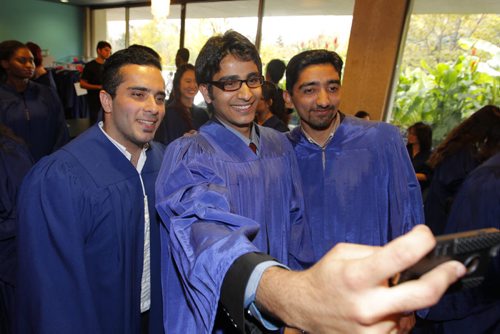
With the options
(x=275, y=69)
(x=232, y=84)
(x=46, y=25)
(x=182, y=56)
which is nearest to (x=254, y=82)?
(x=232, y=84)

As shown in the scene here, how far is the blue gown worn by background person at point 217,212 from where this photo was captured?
2.64 feet

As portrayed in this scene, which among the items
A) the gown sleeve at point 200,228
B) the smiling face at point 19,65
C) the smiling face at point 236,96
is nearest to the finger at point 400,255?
the gown sleeve at point 200,228

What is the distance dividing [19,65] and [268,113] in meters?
2.28

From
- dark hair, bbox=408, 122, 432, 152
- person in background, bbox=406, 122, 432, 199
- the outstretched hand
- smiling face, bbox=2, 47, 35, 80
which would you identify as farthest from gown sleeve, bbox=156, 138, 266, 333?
dark hair, bbox=408, 122, 432, 152

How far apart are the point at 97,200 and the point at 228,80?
2.31 feet

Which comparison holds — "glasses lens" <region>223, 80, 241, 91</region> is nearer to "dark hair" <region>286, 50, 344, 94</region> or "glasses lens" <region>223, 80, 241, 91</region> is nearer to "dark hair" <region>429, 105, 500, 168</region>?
"dark hair" <region>286, 50, 344, 94</region>

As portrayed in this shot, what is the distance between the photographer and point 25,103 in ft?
11.0

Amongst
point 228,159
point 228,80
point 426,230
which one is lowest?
point 228,159

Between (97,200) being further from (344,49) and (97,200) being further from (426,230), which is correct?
(344,49)

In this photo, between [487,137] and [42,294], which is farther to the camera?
[487,137]

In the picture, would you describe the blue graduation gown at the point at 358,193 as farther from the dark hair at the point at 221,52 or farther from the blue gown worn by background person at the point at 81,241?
the blue gown worn by background person at the point at 81,241

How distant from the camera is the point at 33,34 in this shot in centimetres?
978

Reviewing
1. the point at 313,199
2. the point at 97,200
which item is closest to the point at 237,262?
the point at 97,200

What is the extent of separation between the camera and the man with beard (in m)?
1.86
